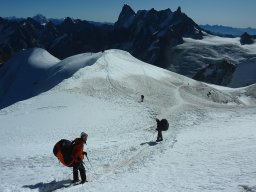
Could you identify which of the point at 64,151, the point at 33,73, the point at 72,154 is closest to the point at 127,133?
the point at 72,154

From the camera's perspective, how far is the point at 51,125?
4053 centimetres

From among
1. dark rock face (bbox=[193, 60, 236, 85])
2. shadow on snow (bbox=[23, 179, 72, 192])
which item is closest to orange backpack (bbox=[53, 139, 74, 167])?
shadow on snow (bbox=[23, 179, 72, 192])

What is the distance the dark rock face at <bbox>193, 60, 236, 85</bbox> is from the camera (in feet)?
594

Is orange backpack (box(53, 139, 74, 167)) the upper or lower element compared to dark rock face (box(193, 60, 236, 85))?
lower

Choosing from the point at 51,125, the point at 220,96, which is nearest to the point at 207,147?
the point at 51,125

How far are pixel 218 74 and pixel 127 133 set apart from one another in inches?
6014

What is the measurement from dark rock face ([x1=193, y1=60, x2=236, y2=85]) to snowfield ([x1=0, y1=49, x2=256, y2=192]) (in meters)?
96.7

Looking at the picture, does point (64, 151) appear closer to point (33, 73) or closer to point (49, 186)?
point (49, 186)

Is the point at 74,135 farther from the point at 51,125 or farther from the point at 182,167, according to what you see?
the point at 182,167

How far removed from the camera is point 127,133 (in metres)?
37.2

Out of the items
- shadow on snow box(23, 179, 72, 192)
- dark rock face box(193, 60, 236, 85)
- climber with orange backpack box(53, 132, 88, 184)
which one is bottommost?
shadow on snow box(23, 179, 72, 192)

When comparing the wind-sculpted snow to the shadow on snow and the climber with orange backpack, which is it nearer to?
the shadow on snow

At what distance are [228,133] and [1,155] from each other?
17504 mm

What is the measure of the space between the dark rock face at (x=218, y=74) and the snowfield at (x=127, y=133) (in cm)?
9674
